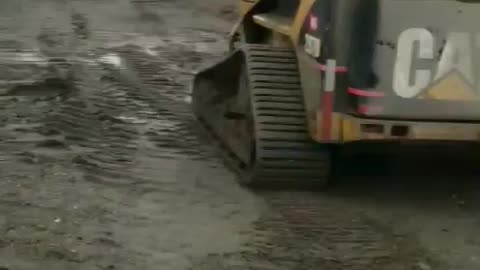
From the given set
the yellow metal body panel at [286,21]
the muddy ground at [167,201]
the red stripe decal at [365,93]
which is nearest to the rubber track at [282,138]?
the muddy ground at [167,201]

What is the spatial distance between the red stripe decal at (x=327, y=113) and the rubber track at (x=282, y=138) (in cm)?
36

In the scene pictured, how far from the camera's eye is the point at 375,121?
636 centimetres

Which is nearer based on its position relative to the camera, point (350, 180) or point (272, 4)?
point (350, 180)

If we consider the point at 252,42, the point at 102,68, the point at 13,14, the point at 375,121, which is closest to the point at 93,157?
the point at 252,42

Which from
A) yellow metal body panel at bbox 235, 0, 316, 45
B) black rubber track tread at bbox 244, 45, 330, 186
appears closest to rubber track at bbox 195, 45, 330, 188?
black rubber track tread at bbox 244, 45, 330, 186

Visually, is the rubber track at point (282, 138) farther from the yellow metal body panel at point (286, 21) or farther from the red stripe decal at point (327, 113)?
the red stripe decal at point (327, 113)

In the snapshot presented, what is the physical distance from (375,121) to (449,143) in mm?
547

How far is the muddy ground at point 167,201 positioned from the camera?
5812 mm

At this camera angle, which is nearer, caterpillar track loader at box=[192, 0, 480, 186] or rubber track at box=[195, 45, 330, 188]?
caterpillar track loader at box=[192, 0, 480, 186]

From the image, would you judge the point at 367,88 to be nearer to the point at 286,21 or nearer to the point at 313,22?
the point at 313,22

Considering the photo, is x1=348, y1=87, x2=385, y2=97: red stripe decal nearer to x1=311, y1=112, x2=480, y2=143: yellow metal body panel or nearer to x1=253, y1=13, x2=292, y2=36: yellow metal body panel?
x1=311, y1=112, x2=480, y2=143: yellow metal body panel

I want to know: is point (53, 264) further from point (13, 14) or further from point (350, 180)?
point (13, 14)

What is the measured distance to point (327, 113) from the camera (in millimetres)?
6469

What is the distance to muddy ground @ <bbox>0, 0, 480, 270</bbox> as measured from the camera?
19.1ft
